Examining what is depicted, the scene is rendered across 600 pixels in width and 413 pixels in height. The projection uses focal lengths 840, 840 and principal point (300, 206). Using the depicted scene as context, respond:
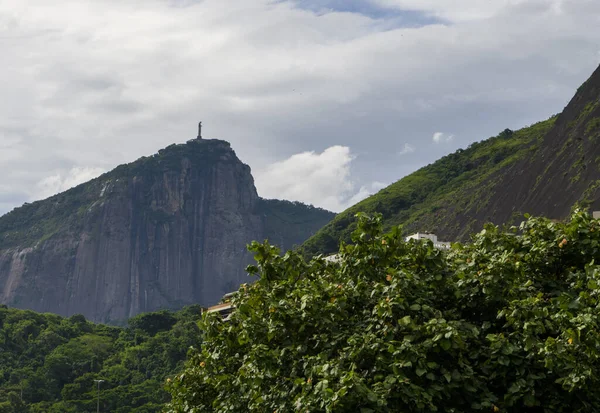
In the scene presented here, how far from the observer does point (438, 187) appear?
126 m

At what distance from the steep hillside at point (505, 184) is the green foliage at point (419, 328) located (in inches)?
1554

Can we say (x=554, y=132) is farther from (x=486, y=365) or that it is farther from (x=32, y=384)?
(x=486, y=365)

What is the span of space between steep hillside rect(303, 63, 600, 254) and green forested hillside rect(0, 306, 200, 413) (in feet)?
82.1

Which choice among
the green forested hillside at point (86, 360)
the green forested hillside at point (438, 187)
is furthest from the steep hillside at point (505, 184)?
the green forested hillside at point (86, 360)

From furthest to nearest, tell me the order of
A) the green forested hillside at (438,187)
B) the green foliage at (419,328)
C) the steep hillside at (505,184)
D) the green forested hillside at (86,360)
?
the green forested hillside at (438,187) → the green forested hillside at (86,360) → the steep hillside at (505,184) → the green foliage at (419,328)

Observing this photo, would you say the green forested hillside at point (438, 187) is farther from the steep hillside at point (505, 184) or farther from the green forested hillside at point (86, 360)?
the green forested hillside at point (86, 360)

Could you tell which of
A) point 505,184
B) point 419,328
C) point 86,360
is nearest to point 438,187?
point 505,184

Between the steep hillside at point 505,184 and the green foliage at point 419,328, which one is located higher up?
the steep hillside at point 505,184

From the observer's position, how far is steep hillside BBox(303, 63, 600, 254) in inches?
2365

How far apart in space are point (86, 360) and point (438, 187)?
58474 millimetres

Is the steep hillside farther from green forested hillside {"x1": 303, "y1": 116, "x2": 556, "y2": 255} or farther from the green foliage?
the green foliage

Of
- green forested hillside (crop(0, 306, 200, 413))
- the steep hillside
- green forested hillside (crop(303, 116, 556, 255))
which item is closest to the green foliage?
the steep hillside

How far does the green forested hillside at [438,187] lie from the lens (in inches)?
4183

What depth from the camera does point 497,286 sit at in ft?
42.9
